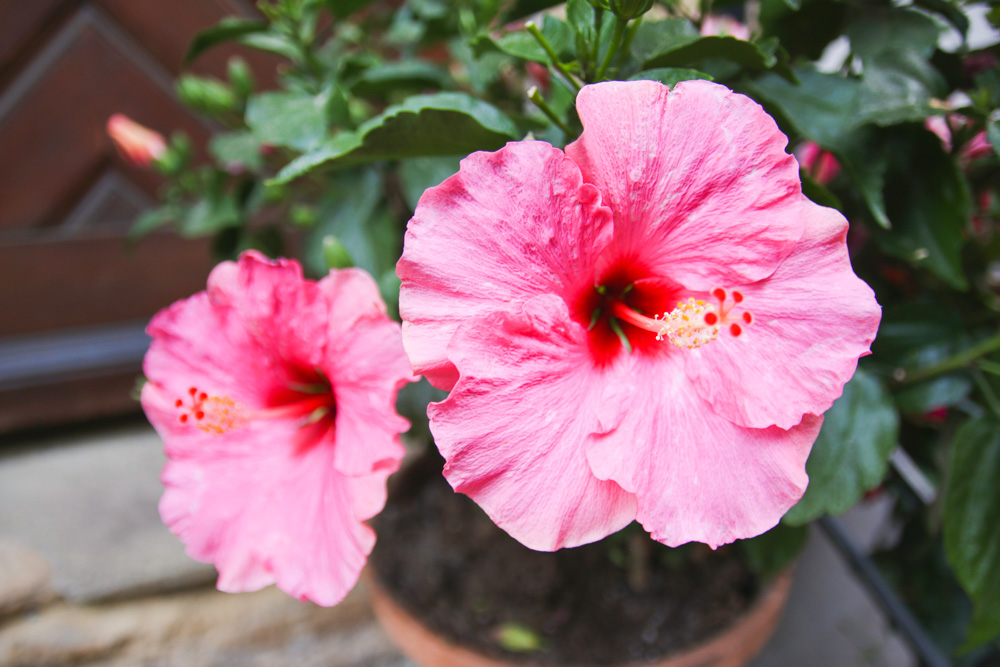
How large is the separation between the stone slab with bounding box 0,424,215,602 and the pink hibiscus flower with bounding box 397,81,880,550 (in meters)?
1.09

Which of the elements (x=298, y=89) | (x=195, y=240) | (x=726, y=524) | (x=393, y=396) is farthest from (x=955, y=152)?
(x=195, y=240)

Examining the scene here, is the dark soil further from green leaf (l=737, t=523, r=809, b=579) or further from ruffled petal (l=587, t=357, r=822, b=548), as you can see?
ruffled petal (l=587, t=357, r=822, b=548)

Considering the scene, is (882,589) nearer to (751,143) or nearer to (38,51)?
(751,143)

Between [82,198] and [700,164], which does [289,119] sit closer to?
[700,164]

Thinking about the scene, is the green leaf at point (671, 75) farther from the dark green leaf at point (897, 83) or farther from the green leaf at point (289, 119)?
the green leaf at point (289, 119)

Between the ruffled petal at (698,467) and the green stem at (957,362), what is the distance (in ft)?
1.02

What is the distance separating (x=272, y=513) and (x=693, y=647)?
622mm

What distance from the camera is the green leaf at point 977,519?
54 cm

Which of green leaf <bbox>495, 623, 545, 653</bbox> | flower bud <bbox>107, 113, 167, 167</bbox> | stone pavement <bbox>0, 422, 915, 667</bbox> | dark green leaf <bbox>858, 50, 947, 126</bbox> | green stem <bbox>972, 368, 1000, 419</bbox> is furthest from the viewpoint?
stone pavement <bbox>0, 422, 915, 667</bbox>

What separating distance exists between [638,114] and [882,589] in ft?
2.48

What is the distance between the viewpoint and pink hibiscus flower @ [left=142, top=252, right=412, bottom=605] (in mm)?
453

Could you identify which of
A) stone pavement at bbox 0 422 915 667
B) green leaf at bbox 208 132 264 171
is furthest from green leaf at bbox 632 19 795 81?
stone pavement at bbox 0 422 915 667

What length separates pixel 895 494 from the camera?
0.86 metres

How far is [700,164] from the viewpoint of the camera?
15.3 inches
